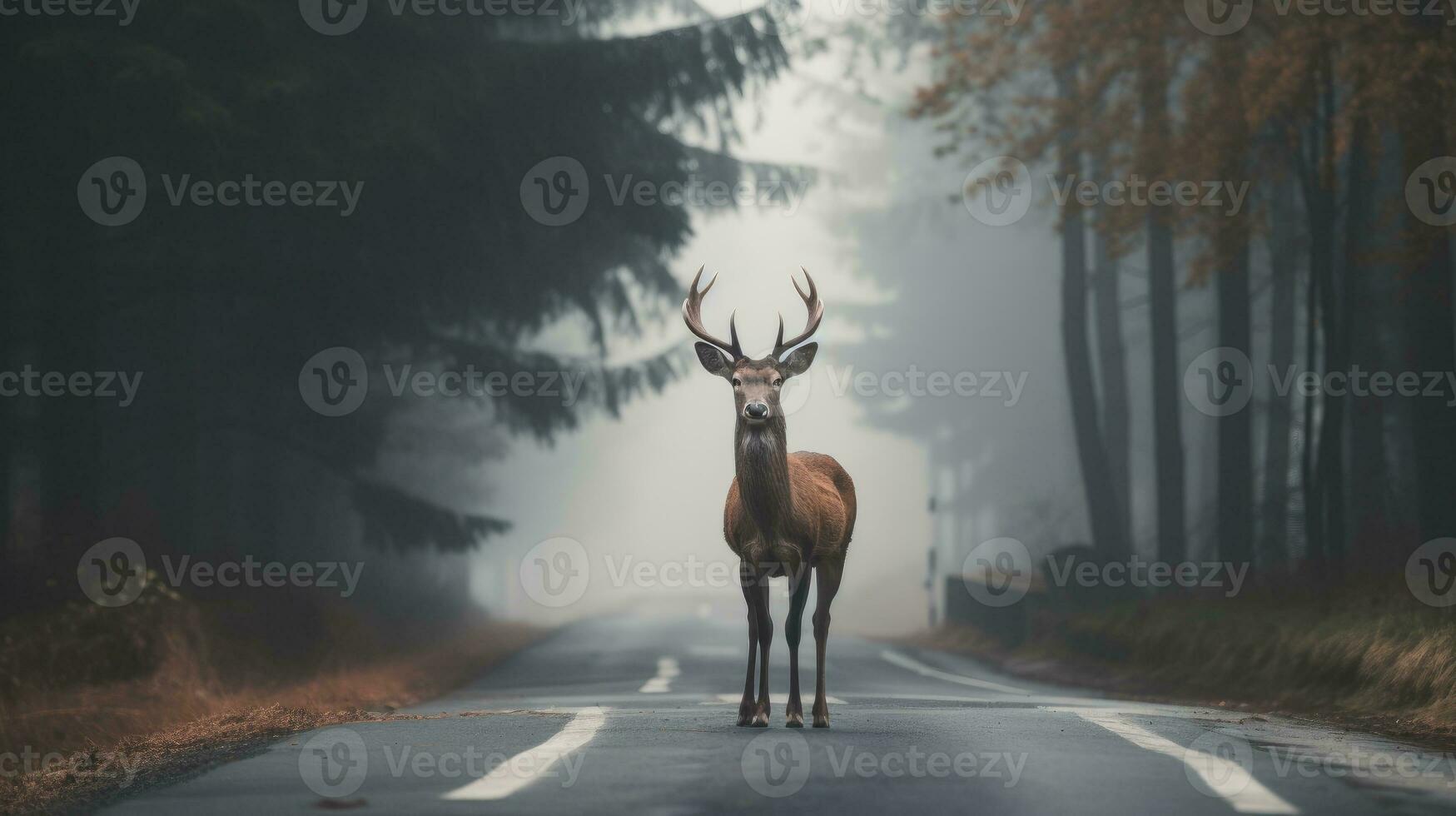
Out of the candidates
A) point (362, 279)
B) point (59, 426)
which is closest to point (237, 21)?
point (362, 279)

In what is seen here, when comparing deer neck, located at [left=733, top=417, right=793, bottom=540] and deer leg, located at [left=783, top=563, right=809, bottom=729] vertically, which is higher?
deer neck, located at [left=733, top=417, right=793, bottom=540]

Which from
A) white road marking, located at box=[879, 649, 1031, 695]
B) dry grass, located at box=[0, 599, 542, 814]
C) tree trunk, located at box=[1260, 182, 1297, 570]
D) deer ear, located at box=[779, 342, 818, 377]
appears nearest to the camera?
deer ear, located at box=[779, 342, 818, 377]

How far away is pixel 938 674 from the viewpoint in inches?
834

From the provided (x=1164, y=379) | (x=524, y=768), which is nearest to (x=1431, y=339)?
(x=1164, y=379)

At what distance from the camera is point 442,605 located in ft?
129

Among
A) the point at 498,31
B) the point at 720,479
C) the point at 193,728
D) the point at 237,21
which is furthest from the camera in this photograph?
the point at 720,479

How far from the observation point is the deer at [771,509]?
980cm

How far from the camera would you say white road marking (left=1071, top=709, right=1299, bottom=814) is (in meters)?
7.11

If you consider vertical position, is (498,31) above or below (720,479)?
above

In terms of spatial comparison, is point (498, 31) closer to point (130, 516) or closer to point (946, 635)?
point (130, 516)

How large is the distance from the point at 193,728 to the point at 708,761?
5.87m

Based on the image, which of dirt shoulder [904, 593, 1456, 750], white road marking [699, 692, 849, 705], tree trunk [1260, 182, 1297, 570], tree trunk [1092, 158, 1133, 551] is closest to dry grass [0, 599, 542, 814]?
white road marking [699, 692, 849, 705]

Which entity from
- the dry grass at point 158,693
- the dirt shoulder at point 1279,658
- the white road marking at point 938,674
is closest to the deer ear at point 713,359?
the dry grass at point 158,693

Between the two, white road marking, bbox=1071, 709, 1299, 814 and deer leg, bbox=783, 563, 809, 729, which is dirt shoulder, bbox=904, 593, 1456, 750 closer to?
white road marking, bbox=1071, 709, 1299, 814
